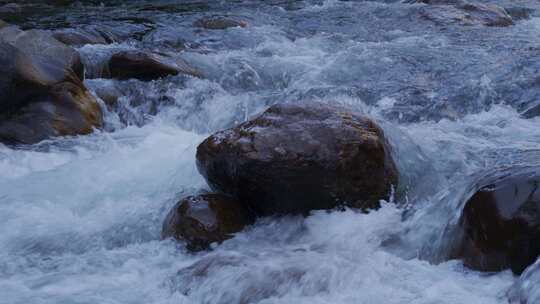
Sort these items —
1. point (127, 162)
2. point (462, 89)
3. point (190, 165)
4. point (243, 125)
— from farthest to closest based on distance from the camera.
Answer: point (462, 89) → point (127, 162) → point (190, 165) → point (243, 125)

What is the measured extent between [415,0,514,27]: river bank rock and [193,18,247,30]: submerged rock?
295cm

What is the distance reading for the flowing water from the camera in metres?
3.75

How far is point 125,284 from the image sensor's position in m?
3.88

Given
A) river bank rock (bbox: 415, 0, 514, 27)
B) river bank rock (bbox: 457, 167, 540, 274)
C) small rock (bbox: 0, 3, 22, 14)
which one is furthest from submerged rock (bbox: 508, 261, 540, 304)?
small rock (bbox: 0, 3, 22, 14)

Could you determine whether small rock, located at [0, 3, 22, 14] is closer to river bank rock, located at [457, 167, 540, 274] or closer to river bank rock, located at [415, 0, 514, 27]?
river bank rock, located at [415, 0, 514, 27]

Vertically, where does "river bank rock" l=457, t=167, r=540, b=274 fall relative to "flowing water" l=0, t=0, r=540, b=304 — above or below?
above

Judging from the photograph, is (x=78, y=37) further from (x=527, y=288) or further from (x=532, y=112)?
(x=527, y=288)

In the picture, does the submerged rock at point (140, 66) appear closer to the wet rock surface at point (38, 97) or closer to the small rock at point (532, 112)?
the wet rock surface at point (38, 97)

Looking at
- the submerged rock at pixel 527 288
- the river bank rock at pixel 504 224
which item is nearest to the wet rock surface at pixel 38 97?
the river bank rock at pixel 504 224

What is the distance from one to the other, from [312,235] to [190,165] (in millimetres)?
1498

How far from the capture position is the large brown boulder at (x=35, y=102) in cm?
607

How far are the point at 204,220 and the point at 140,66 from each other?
138 inches

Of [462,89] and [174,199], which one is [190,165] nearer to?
[174,199]

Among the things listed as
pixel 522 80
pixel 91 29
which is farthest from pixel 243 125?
pixel 91 29
